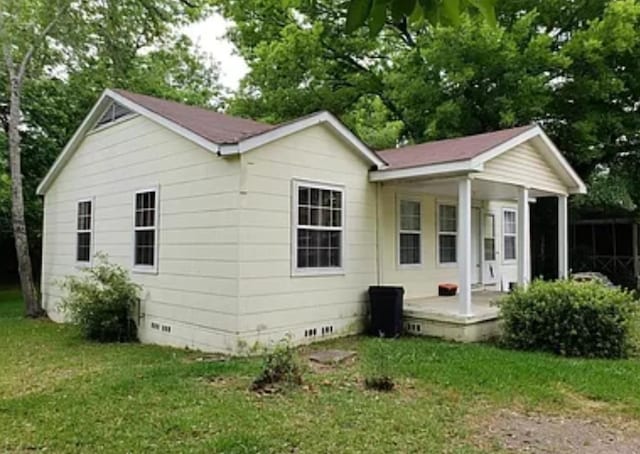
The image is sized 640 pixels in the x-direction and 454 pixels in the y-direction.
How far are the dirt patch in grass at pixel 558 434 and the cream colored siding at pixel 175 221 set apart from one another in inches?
154

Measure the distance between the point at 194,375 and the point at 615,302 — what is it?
19.2ft

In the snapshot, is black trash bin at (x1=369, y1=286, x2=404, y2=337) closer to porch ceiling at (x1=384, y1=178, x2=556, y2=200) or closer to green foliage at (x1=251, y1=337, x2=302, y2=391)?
porch ceiling at (x1=384, y1=178, x2=556, y2=200)

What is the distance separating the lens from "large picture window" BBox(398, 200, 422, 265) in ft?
33.9

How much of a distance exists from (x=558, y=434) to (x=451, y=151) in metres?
5.82

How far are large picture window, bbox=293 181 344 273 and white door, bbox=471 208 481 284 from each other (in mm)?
5141

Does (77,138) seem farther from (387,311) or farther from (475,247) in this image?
(475,247)

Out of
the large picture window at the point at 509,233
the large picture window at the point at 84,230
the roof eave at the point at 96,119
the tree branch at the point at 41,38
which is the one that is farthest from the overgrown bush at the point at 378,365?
the tree branch at the point at 41,38

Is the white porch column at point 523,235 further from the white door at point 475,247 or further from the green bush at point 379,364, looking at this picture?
the green bush at point 379,364

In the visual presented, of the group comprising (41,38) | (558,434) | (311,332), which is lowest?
(558,434)

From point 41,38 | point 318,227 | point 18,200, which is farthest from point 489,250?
point 41,38

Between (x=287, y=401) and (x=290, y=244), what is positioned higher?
(x=290, y=244)

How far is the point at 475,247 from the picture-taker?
1301 centimetres

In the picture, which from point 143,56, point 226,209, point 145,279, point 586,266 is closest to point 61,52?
point 143,56

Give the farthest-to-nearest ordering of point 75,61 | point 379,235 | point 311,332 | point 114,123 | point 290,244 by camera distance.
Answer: point 75,61
point 114,123
point 379,235
point 311,332
point 290,244
